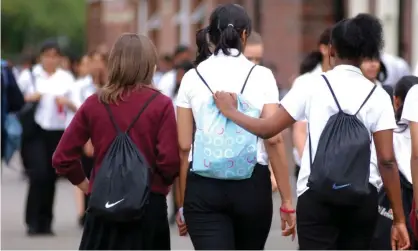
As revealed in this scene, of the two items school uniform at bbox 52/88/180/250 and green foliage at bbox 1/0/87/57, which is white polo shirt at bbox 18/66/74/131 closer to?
school uniform at bbox 52/88/180/250

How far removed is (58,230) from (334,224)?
7.72 metres

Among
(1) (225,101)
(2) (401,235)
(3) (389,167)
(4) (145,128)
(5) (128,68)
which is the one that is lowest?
(2) (401,235)

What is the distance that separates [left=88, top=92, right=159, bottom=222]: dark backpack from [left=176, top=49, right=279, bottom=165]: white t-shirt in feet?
1.21

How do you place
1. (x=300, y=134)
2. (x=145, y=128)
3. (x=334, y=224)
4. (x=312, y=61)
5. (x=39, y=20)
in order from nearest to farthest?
(x=334, y=224) → (x=145, y=128) → (x=300, y=134) → (x=312, y=61) → (x=39, y=20)

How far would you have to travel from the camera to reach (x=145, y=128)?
6.75 metres

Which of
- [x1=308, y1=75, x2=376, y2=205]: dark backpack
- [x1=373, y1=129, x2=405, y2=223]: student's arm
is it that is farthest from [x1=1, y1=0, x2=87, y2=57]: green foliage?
[x1=308, y1=75, x2=376, y2=205]: dark backpack

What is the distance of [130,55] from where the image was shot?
269 inches

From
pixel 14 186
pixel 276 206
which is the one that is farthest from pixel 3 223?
pixel 14 186

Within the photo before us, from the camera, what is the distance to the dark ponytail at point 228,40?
22.8ft

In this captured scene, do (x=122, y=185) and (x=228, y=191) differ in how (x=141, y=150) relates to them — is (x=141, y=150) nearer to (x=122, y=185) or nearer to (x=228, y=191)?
(x=122, y=185)

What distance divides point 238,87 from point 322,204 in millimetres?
799

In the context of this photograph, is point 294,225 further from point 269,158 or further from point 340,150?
point 340,150

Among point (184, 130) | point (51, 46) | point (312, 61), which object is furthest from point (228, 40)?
point (51, 46)

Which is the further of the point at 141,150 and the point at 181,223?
the point at 181,223
